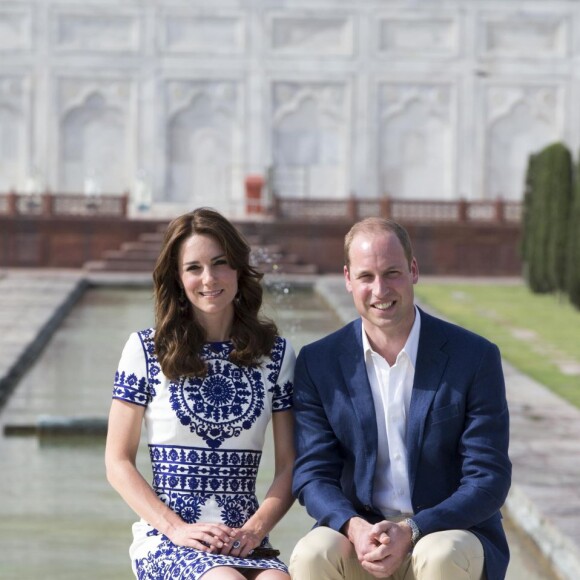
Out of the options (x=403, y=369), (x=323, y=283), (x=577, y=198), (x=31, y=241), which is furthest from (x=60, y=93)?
(x=403, y=369)

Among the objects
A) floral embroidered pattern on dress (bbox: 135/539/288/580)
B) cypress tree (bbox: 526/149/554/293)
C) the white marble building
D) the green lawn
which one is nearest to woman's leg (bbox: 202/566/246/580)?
floral embroidered pattern on dress (bbox: 135/539/288/580)

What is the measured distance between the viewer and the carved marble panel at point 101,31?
72.8 ft

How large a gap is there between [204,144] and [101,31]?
2.34m

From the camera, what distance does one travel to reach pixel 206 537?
9.25 feet

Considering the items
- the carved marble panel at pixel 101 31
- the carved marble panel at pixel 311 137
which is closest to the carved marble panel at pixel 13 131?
the carved marble panel at pixel 101 31

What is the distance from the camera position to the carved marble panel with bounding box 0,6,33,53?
22.1 m

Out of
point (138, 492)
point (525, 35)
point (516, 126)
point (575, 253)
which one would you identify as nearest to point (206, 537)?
point (138, 492)

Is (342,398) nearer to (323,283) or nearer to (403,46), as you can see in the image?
(323,283)

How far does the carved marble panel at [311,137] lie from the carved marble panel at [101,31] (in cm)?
233

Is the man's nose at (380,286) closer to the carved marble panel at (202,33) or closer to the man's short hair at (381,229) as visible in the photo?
the man's short hair at (381,229)

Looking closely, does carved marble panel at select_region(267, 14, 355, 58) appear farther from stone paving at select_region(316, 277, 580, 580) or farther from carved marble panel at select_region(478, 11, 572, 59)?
stone paving at select_region(316, 277, 580, 580)

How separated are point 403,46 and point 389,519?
66.1 ft

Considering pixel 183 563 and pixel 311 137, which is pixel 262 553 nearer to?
pixel 183 563

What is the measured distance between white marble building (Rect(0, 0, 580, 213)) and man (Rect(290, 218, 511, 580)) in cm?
1906
